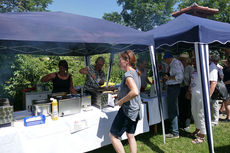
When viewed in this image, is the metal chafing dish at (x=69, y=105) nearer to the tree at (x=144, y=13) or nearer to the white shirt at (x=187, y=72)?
the white shirt at (x=187, y=72)

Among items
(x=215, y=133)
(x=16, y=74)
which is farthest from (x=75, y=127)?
(x=16, y=74)

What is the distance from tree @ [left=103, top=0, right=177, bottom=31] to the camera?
64.8ft

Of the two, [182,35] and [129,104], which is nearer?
[129,104]

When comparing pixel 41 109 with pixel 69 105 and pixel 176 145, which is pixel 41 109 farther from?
pixel 176 145

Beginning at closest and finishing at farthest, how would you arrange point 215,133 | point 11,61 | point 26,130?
point 26,130 < point 215,133 < point 11,61

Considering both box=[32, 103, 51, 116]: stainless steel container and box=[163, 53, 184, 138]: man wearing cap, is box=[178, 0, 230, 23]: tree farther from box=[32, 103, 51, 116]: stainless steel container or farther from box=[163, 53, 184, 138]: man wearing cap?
box=[32, 103, 51, 116]: stainless steel container

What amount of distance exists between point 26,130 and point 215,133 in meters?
3.46

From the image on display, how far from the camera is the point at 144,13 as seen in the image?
2022cm

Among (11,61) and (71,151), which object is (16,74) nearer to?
(11,61)

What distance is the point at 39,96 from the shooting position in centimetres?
391

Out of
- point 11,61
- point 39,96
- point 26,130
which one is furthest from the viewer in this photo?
point 11,61

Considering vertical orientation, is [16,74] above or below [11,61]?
below

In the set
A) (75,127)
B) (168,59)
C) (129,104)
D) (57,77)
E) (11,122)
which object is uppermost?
(168,59)

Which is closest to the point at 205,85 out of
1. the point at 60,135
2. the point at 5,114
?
the point at 60,135
